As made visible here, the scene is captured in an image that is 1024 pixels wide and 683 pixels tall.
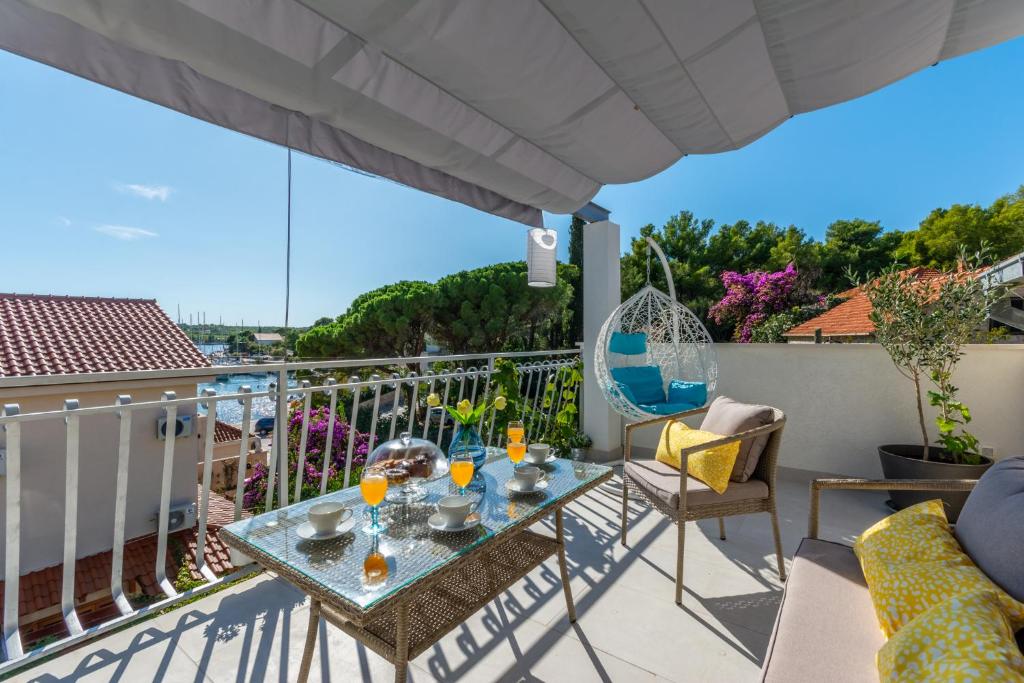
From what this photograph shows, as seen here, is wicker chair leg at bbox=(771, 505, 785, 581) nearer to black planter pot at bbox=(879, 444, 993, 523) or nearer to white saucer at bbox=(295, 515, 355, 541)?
black planter pot at bbox=(879, 444, 993, 523)

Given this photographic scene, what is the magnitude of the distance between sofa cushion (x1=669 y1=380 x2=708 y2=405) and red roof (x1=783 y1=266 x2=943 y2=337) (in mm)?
6132

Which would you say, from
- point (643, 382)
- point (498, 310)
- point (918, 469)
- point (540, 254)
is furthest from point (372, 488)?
point (498, 310)

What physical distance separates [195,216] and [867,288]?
24712 millimetres

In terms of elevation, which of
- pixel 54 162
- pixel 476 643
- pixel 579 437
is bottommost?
pixel 476 643

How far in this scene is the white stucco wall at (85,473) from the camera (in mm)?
7605

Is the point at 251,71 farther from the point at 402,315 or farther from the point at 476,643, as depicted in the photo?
the point at 402,315

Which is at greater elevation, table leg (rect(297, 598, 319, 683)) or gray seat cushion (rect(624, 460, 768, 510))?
gray seat cushion (rect(624, 460, 768, 510))

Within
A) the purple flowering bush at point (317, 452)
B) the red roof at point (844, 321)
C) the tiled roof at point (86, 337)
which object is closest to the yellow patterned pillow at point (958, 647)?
the purple flowering bush at point (317, 452)

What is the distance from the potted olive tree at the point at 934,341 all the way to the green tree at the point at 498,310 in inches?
403

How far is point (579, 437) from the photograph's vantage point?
442 cm

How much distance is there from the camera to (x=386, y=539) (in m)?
1.37

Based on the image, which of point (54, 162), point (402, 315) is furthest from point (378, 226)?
point (54, 162)

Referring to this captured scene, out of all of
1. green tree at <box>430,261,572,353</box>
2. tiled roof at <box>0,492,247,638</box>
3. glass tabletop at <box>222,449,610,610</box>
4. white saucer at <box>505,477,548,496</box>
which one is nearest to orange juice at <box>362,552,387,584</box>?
glass tabletop at <box>222,449,610,610</box>

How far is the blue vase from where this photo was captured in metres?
1.89
